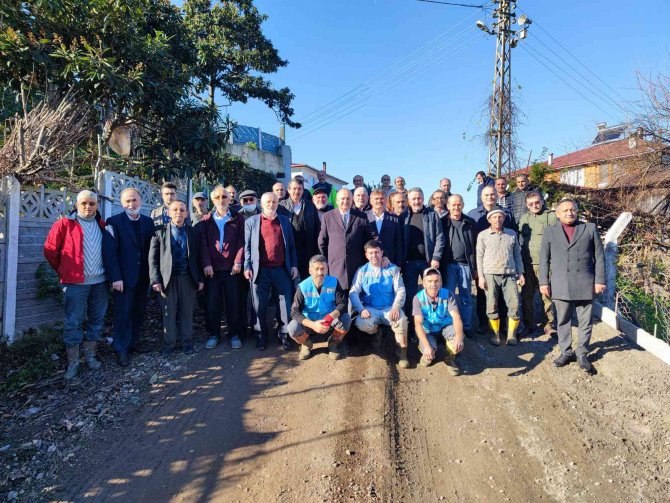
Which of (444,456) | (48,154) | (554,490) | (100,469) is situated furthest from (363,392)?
(48,154)

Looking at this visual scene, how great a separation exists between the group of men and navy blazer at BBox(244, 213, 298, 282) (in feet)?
0.06

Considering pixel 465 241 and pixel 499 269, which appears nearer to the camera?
pixel 499 269

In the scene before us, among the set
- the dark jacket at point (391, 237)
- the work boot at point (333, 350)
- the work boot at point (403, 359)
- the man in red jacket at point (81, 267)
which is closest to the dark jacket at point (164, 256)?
the man in red jacket at point (81, 267)

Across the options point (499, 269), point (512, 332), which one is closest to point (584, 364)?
point (512, 332)

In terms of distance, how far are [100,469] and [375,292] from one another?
297 centimetres

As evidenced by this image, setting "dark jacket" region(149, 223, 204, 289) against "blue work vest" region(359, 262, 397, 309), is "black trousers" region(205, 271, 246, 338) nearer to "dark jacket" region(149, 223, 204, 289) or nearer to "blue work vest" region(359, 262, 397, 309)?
"dark jacket" region(149, 223, 204, 289)

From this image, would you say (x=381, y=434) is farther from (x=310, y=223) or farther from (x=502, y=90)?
(x=502, y=90)

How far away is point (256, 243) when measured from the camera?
4629mm

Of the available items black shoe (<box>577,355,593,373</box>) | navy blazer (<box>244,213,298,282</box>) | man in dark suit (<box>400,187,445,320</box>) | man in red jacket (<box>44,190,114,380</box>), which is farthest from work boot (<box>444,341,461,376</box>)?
man in red jacket (<box>44,190,114,380</box>)

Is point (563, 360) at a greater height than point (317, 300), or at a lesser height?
lesser

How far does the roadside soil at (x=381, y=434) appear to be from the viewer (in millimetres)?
2748

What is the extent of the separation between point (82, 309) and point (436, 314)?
12.6 feet

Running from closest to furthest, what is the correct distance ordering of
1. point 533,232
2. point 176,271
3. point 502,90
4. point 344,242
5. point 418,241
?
point 176,271 < point 344,242 < point 418,241 < point 533,232 < point 502,90

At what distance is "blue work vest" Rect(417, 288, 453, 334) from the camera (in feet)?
14.2
